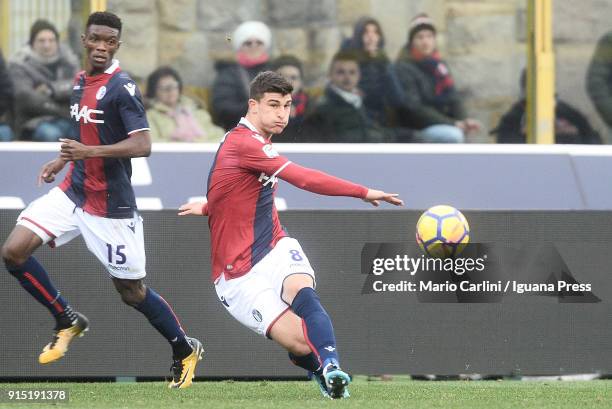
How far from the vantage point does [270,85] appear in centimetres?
704

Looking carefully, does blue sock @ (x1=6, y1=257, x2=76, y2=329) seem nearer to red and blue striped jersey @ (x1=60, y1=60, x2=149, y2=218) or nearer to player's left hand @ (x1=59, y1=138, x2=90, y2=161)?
red and blue striped jersey @ (x1=60, y1=60, x2=149, y2=218)

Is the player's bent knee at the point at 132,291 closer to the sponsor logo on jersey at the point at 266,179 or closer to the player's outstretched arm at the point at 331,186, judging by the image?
the sponsor logo on jersey at the point at 266,179

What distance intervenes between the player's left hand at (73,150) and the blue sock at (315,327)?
1.57m

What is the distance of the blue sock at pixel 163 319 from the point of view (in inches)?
316

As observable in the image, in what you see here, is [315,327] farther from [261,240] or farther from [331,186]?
[331,186]

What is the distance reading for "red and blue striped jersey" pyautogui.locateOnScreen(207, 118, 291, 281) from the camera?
279 inches

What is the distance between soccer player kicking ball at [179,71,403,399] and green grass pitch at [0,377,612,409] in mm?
374

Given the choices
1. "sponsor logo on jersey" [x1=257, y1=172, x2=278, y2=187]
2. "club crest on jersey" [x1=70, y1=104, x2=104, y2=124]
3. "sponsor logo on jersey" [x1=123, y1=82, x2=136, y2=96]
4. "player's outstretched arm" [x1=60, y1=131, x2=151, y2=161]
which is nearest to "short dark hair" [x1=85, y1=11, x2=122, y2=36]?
"sponsor logo on jersey" [x1=123, y1=82, x2=136, y2=96]

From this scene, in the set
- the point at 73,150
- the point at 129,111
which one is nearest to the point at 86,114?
the point at 129,111

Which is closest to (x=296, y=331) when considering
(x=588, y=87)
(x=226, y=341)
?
(x=226, y=341)

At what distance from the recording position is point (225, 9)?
11.9 meters

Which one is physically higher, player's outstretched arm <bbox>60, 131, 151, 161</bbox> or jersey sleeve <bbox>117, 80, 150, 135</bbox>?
jersey sleeve <bbox>117, 80, 150, 135</bbox>

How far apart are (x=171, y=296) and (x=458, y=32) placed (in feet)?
14.4

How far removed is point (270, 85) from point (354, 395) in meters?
1.86
